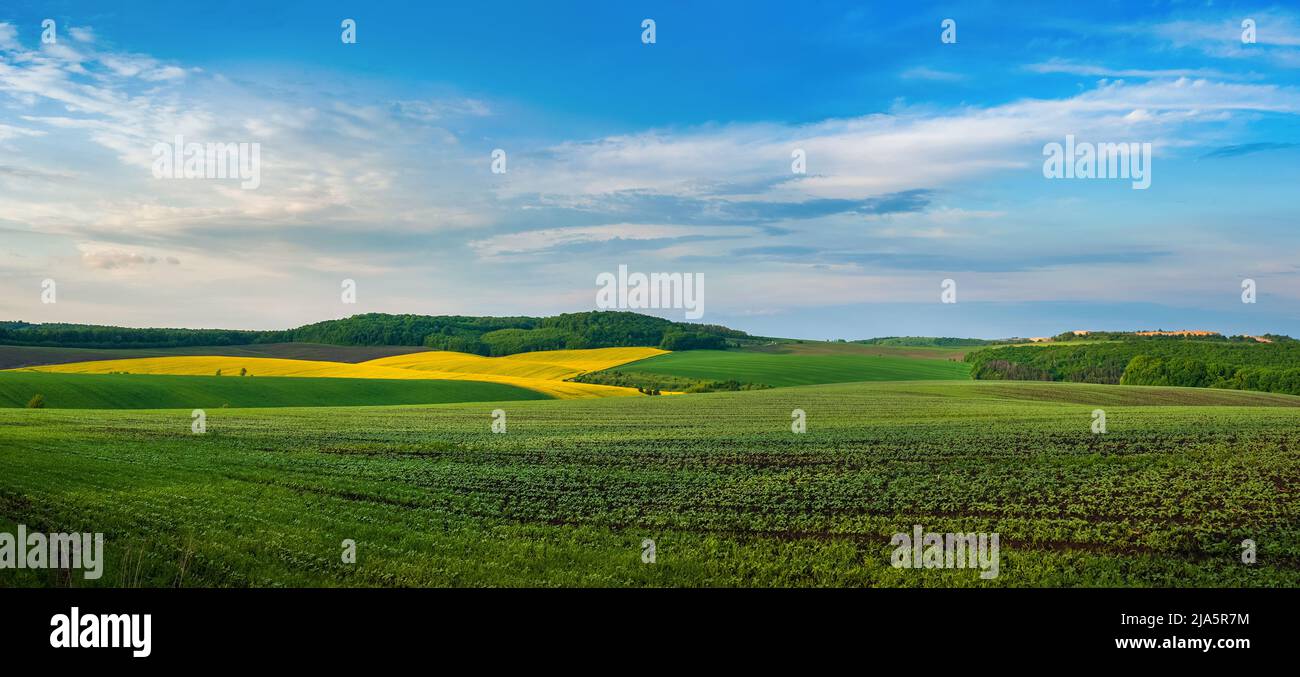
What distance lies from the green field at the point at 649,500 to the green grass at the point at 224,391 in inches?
703

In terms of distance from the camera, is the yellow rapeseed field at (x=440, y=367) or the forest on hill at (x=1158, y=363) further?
the forest on hill at (x=1158, y=363)

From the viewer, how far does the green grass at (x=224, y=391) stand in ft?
198

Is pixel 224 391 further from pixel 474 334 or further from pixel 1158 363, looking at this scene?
pixel 1158 363

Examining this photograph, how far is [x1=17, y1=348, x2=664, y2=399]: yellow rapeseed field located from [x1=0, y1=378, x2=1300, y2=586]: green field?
4464 centimetres

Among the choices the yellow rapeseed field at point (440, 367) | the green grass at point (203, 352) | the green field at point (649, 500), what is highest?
the green grass at point (203, 352)

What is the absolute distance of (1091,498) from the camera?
75.4 feet

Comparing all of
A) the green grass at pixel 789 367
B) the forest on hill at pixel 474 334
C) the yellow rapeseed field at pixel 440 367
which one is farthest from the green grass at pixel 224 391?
the forest on hill at pixel 474 334

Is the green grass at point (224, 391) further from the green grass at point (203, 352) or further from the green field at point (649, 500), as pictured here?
the green grass at point (203, 352)

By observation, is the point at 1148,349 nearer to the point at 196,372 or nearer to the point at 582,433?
the point at 582,433

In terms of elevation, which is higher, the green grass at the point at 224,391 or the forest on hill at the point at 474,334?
the forest on hill at the point at 474,334

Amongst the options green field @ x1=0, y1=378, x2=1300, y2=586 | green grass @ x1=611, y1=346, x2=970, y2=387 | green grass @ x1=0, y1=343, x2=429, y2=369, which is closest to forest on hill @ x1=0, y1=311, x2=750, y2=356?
green grass @ x1=0, y1=343, x2=429, y2=369

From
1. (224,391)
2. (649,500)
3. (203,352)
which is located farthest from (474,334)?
(649,500)

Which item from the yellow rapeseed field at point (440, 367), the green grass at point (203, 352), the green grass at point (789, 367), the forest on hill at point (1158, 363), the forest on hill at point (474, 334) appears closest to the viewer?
the yellow rapeseed field at point (440, 367)

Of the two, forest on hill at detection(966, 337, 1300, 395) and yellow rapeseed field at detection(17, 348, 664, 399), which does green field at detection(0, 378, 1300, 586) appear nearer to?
yellow rapeseed field at detection(17, 348, 664, 399)
